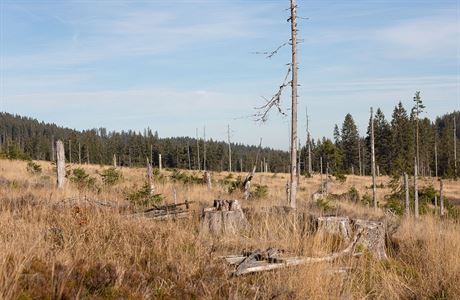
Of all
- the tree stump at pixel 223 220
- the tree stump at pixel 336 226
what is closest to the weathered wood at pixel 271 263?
the tree stump at pixel 336 226

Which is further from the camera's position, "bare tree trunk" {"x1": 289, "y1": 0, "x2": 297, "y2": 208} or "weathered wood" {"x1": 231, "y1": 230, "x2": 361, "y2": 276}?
"bare tree trunk" {"x1": 289, "y1": 0, "x2": 297, "y2": 208}

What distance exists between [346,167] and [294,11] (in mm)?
64853

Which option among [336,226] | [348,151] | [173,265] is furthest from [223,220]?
[348,151]

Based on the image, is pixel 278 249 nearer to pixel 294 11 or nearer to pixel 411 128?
pixel 294 11

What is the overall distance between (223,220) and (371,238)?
2.25 metres

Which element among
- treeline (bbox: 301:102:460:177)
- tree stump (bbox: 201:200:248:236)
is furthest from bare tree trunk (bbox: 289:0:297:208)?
treeline (bbox: 301:102:460:177)

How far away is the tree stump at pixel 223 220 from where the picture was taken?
711 centimetres

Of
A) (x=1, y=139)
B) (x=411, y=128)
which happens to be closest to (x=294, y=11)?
(x=411, y=128)

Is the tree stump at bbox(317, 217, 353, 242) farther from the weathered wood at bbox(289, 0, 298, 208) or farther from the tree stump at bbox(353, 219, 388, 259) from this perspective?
the weathered wood at bbox(289, 0, 298, 208)

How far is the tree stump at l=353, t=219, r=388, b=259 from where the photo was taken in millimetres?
6496

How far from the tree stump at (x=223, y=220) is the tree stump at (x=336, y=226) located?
4.34ft

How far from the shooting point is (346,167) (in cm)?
7406

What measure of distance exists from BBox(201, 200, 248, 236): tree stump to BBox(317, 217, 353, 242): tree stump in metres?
1.32

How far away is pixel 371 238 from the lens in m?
6.69
